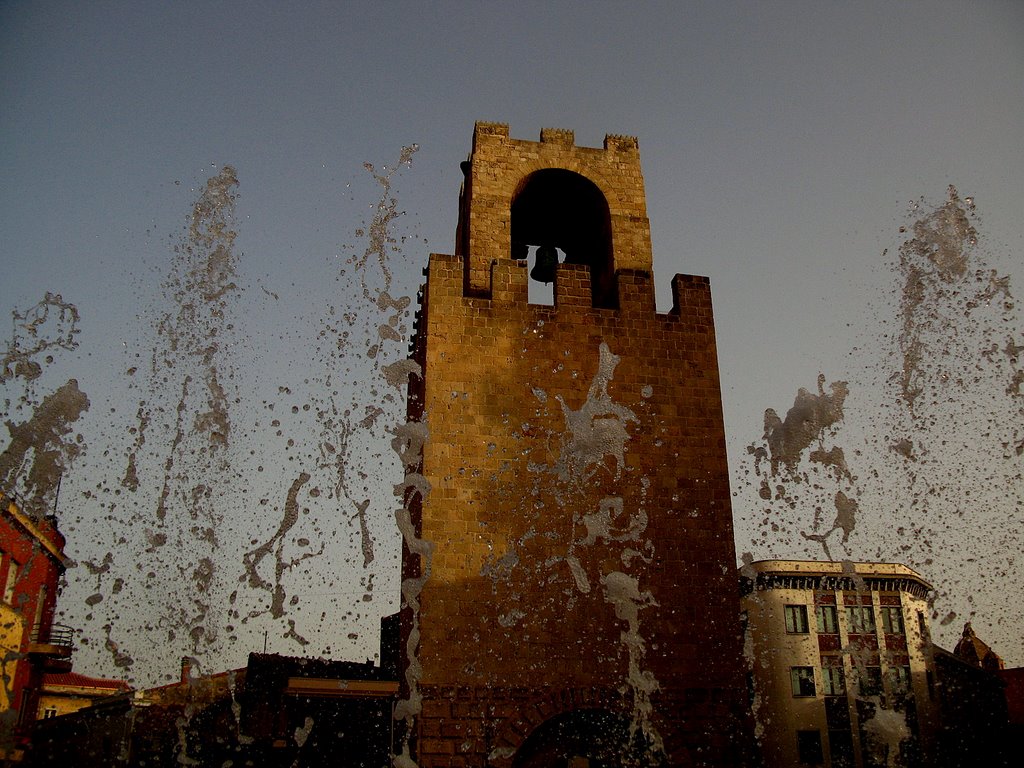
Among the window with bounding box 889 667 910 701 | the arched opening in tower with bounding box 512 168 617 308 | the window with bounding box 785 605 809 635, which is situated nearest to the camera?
the arched opening in tower with bounding box 512 168 617 308

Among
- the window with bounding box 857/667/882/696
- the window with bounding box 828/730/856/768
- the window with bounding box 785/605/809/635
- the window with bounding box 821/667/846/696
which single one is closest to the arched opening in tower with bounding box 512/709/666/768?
the window with bounding box 828/730/856/768

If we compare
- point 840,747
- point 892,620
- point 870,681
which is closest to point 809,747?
point 840,747

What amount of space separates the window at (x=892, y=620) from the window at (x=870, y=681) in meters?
2.11

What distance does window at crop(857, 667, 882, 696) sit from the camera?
121ft

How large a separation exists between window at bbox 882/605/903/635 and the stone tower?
2848 centimetres

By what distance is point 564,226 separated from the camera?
47.9 feet

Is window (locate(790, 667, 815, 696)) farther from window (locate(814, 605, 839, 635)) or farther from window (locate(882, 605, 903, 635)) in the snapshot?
window (locate(882, 605, 903, 635))

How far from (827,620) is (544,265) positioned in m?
27.7

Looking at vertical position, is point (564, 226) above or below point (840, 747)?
above

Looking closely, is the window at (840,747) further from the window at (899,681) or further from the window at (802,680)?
the window at (899,681)

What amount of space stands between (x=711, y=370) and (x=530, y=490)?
10.6ft

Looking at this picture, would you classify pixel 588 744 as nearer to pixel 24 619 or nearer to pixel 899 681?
pixel 24 619

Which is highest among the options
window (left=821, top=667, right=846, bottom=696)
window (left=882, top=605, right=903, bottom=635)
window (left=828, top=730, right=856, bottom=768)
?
window (left=882, top=605, right=903, bottom=635)

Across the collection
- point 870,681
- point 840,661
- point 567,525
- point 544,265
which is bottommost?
point 567,525
